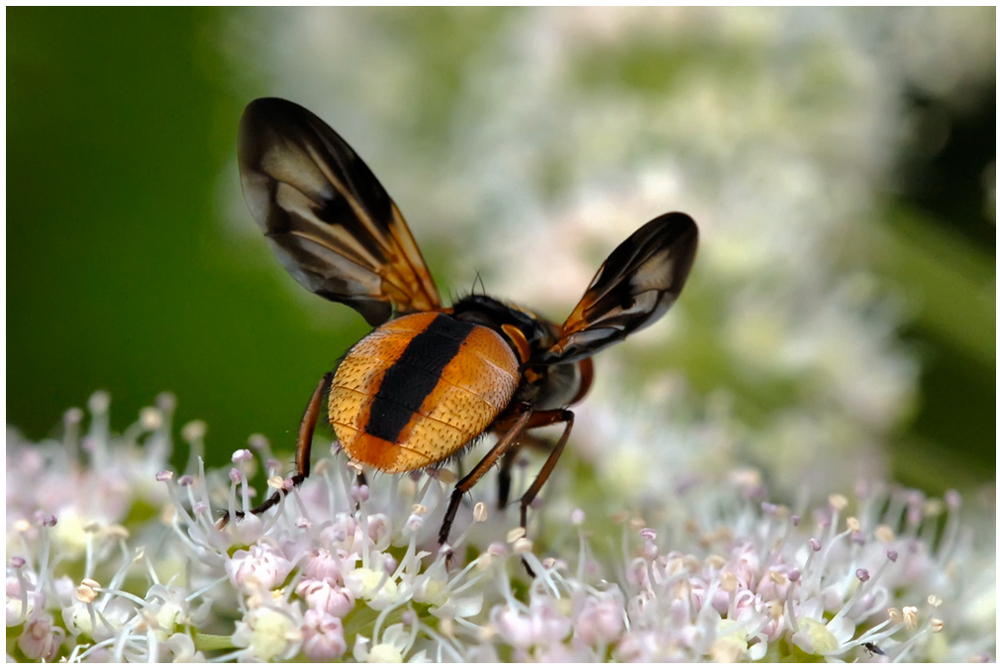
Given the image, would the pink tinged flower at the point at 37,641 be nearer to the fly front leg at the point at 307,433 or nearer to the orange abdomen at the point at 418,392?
the fly front leg at the point at 307,433

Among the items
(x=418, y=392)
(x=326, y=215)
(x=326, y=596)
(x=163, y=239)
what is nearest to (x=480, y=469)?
(x=418, y=392)

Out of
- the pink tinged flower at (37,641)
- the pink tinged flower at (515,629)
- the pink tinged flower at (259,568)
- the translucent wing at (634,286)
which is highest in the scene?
the translucent wing at (634,286)

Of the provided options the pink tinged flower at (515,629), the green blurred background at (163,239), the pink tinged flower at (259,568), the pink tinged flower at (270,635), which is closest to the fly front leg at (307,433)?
the pink tinged flower at (259,568)

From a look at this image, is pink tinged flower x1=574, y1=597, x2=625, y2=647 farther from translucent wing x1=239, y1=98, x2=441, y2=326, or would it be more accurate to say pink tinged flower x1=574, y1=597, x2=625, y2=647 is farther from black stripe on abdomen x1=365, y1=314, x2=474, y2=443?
translucent wing x1=239, y1=98, x2=441, y2=326

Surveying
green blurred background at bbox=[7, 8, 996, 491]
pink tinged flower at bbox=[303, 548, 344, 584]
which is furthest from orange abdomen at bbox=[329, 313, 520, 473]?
green blurred background at bbox=[7, 8, 996, 491]

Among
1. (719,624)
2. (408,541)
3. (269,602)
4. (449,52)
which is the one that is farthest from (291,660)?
(449,52)
